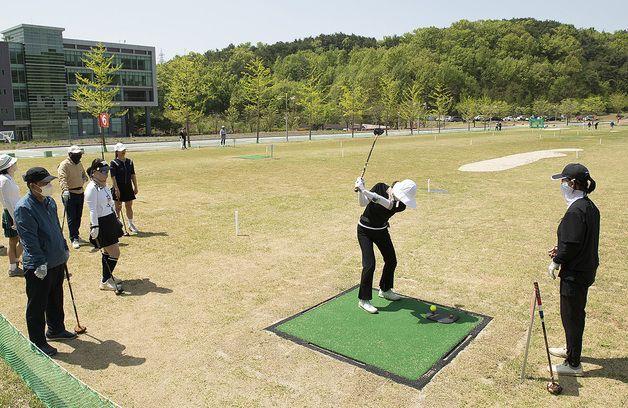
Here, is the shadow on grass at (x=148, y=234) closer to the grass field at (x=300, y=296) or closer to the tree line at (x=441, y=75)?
the grass field at (x=300, y=296)

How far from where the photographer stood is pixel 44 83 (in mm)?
72438

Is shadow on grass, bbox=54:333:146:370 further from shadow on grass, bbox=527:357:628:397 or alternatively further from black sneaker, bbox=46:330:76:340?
shadow on grass, bbox=527:357:628:397

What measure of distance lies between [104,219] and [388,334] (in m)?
5.15

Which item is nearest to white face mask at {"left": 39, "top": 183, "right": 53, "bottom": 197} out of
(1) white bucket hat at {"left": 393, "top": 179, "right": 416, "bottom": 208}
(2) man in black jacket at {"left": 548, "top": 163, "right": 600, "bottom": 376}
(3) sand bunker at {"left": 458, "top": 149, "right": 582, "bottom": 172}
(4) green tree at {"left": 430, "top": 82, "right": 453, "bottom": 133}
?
(1) white bucket hat at {"left": 393, "top": 179, "right": 416, "bottom": 208}

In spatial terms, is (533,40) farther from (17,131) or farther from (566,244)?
(566,244)

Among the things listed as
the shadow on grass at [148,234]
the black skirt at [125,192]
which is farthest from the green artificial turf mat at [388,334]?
the black skirt at [125,192]

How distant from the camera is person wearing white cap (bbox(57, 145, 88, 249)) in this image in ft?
35.3

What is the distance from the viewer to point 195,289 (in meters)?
8.54

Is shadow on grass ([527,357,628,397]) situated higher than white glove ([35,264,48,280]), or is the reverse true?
white glove ([35,264,48,280])

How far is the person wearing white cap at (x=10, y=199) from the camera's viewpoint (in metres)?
8.52

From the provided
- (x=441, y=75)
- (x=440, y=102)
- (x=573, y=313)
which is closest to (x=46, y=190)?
(x=573, y=313)

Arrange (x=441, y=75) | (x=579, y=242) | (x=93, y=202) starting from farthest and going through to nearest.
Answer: (x=441, y=75) → (x=93, y=202) → (x=579, y=242)

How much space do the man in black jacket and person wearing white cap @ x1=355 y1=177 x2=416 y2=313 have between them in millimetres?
2011

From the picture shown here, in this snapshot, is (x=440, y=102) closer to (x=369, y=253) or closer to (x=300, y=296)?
(x=300, y=296)
